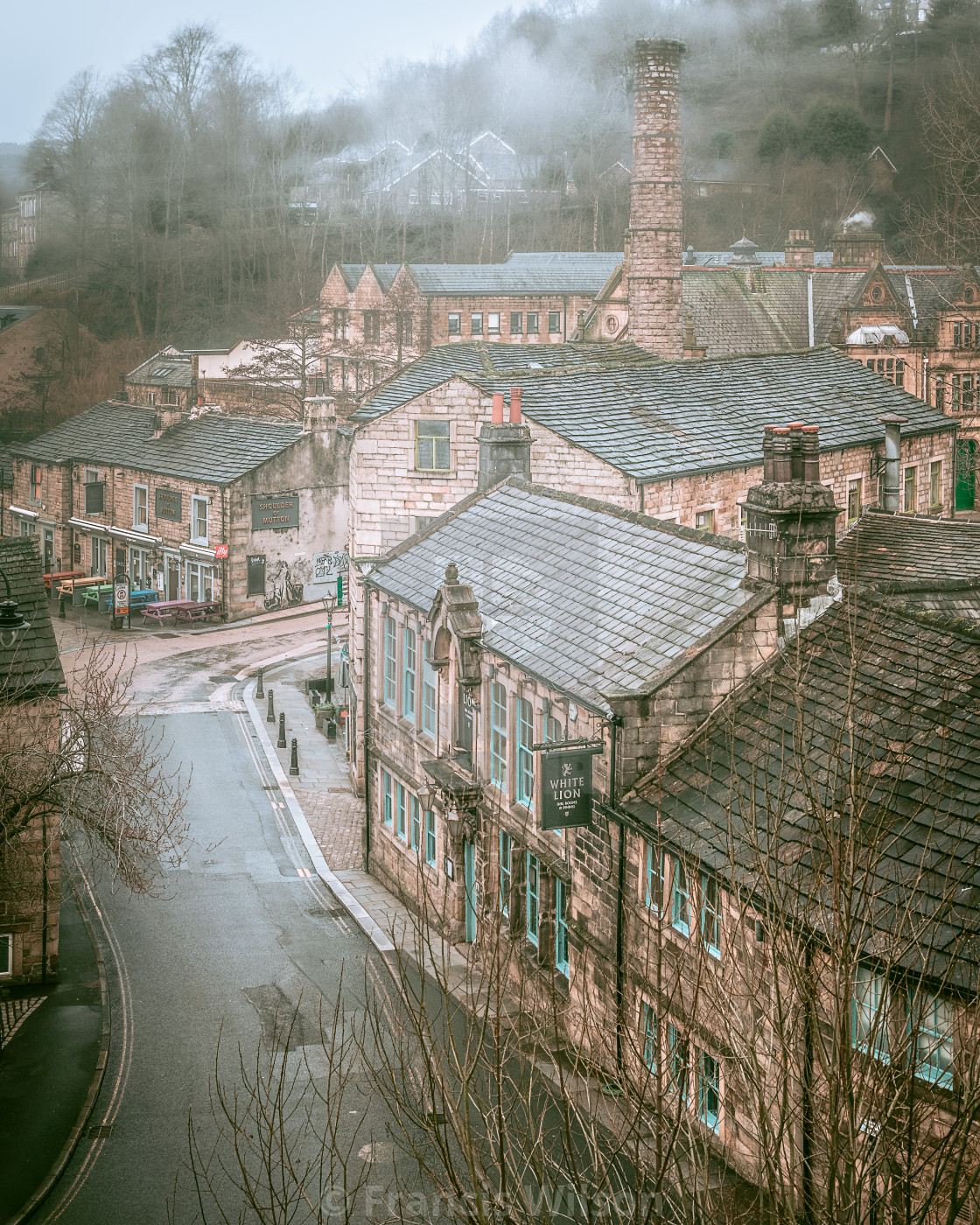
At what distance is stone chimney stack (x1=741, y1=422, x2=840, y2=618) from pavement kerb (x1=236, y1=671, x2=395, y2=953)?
827 centimetres

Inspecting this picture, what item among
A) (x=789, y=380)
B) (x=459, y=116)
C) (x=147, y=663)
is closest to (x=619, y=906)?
(x=789, y=380)

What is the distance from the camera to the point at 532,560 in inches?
861

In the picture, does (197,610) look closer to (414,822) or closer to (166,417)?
(166,417)

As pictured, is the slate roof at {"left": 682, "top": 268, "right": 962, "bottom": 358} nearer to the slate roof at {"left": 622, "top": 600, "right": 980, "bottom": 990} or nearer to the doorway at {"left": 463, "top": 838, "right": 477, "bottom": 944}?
the doorway at {"left": 463, "top": 838, "right": 477, "bottom": 944}

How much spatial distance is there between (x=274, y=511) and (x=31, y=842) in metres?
28.6

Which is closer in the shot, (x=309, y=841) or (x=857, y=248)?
(x=309, y=841)

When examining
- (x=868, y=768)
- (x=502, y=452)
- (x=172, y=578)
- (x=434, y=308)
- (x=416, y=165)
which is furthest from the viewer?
(x=416, y=165)

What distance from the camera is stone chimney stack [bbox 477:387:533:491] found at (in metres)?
26.6

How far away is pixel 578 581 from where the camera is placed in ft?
66.3

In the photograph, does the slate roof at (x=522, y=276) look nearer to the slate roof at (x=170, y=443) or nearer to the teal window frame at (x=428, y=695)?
the slate roof at (x=170, y=443)

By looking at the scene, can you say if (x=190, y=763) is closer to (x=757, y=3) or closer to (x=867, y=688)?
(x=867, y=688)

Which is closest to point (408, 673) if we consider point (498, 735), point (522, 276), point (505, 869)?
point (498, 735)

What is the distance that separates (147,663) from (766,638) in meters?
28.4

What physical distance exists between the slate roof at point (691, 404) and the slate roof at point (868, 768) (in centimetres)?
1231
